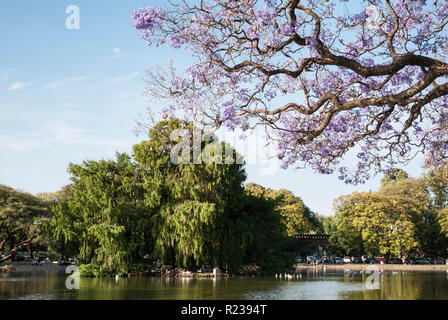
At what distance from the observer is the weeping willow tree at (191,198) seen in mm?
28859

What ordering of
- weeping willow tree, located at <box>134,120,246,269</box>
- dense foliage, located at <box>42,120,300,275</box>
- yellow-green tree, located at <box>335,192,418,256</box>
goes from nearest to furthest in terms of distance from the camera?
weeping willow tree, located at <box>134,120,246,269</box> < dense foliage, located at <box>42,120,300,275</box> < yellow-green tree, located at <box>335,192,418,256</box>

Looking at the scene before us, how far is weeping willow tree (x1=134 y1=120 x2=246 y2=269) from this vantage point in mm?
28859

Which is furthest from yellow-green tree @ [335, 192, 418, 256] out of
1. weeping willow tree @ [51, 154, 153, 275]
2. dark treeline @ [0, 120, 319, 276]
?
weeping willow tree @ [51, 154, 153, 275]

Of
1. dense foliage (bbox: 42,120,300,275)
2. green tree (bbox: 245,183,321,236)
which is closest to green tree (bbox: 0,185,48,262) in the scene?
dense foliage (bbox: 42,120,300,275)

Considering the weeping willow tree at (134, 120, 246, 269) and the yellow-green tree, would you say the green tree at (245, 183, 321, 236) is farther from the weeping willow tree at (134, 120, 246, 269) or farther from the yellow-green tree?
the weeping willow tree at (134, 120, 246, 269)

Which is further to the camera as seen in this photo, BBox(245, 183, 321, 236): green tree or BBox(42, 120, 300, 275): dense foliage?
BBox(245, 183, 321, 236): green tree

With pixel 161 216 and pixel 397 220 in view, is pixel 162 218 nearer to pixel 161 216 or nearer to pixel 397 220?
pixel 161 216

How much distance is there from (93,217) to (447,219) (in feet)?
116

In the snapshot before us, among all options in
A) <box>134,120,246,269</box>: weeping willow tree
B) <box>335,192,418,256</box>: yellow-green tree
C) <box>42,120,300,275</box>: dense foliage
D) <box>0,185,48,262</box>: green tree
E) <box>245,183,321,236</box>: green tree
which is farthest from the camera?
<box>245,183,321,236</box>: green tree

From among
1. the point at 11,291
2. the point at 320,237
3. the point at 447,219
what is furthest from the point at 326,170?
the point at 320,237

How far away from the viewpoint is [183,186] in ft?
99.8

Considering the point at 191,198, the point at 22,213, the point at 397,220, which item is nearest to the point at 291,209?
the point at 397,220

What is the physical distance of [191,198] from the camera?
30625 millimetres

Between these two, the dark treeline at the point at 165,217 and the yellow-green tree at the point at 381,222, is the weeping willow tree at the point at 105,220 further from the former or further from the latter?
the yellow-green tree at the point at 381,222
